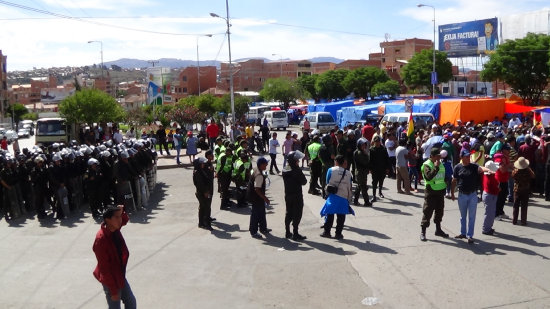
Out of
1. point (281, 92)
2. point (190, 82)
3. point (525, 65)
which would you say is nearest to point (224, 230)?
point (525, 65)

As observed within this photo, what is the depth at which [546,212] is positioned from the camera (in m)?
11.8

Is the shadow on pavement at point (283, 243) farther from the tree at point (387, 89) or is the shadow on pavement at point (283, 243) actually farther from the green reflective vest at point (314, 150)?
the tree at point (387, 89)

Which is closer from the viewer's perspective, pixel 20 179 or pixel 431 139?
pixel 20 179

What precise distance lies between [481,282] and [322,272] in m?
2.26

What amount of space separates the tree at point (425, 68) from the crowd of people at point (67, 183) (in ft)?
164

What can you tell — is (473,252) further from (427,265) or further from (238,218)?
(238,218)

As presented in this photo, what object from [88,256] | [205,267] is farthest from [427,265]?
[88,256]

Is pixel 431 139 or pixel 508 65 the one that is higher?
pixel 508 65

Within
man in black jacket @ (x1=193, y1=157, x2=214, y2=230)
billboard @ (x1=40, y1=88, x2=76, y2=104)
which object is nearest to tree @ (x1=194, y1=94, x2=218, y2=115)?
man in black jacket @ (x1=193, y1=157, x2=214, y2=230)

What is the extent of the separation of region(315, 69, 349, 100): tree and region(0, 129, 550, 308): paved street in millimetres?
58859

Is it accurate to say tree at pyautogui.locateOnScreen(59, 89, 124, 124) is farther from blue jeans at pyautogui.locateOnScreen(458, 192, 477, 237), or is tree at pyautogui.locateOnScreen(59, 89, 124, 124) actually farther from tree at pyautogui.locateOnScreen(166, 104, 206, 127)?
blue jeans at pyautogui.locateOnScreen(458, 192, 477, 237)

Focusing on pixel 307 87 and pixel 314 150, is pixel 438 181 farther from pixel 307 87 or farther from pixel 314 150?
pixel 307 87

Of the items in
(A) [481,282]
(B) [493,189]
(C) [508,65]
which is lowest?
(A) [481,282]

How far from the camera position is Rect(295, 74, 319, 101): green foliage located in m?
77.3
